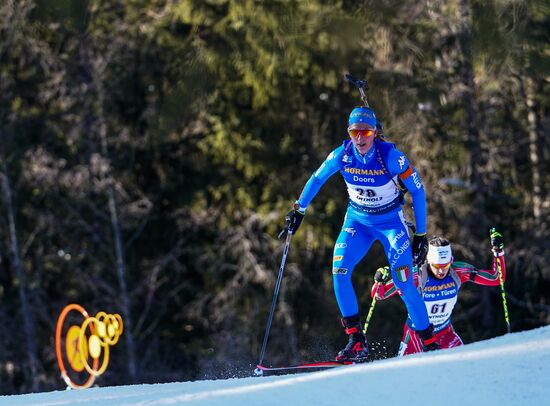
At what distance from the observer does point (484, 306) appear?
20.8 metres

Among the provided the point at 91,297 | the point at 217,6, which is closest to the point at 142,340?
the point at 91,297

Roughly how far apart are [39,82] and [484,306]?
1142 cm

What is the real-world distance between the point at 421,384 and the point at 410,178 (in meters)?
2.26

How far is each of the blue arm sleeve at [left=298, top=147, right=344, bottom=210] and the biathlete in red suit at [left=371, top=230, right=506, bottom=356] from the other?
123 centimetres

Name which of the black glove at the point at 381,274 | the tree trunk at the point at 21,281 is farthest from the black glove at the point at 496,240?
the tree trunk at the point at 21,281

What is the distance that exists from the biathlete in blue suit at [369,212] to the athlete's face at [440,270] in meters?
1.16

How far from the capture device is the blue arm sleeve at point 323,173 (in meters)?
8.16

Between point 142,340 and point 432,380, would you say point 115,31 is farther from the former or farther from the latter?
point 432,380

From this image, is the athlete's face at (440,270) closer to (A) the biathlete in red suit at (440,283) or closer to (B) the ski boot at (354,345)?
(A) the biathlete in red suit at (440,283)

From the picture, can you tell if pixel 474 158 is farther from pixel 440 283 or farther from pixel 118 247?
pixel 440 283

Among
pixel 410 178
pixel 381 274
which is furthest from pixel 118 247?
pixel 410 178

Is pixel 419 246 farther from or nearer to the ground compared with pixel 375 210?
nearer to the ground

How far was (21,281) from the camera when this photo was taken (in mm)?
23484

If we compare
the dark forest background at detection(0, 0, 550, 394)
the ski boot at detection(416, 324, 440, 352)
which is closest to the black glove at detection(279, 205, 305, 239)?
the ski boot at detection(416, 324, 440, 352)
